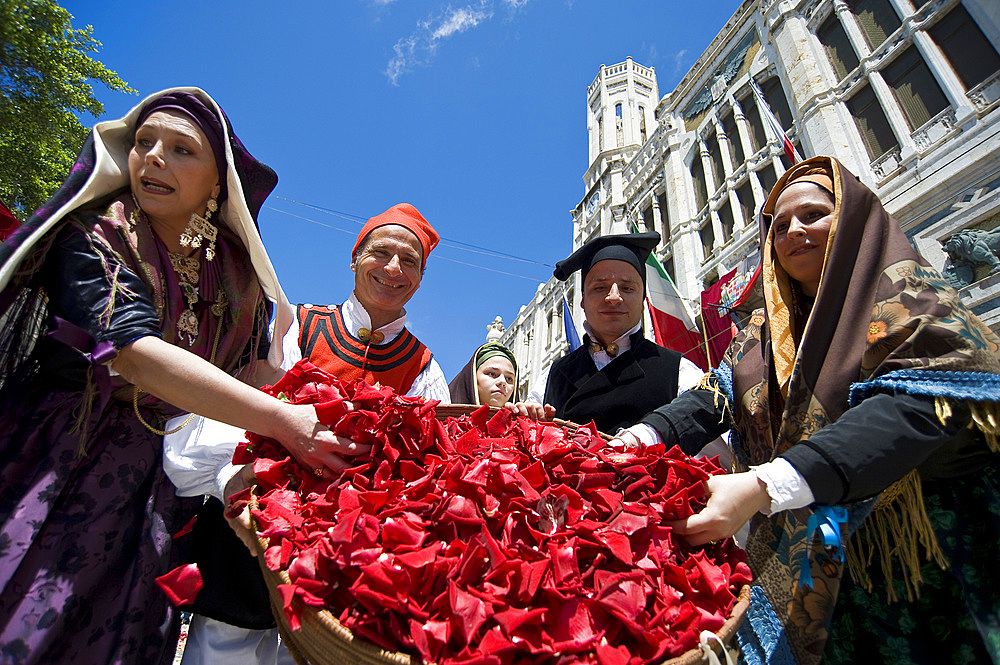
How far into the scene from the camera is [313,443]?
1.31m

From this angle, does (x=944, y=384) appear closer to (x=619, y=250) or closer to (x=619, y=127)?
(x=619, y=250)

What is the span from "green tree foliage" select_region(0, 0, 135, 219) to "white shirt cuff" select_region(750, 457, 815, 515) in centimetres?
1097

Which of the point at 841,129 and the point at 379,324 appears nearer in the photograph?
the point at 379,324

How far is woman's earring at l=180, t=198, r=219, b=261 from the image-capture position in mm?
1744

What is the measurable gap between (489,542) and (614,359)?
5.46 feet

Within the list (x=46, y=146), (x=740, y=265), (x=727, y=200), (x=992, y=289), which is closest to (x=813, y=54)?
(x=727, y=200)

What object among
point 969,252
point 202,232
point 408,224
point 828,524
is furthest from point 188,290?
point 969,252

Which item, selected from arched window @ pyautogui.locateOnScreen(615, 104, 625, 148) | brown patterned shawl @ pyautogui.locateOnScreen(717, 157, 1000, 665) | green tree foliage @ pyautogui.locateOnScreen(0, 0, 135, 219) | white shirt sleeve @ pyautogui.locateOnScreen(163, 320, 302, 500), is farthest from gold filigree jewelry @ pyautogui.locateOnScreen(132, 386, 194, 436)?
arched window @ pyautogui.locateOnScreen(615, 104, 625, 148)

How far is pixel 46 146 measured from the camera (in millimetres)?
7984

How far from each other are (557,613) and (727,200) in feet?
46.9

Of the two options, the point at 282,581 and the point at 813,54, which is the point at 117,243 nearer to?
the point at 282,581

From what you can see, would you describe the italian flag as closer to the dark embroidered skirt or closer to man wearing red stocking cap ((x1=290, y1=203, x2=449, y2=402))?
man wearing red stocking cap ((x1=290, y1=203, x2=449, y2=402))

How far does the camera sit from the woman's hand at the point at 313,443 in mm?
1288

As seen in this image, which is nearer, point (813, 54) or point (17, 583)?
point (17, 583)
